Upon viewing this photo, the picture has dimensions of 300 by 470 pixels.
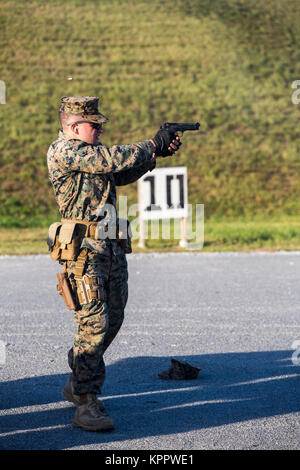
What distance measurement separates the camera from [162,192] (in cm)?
1599

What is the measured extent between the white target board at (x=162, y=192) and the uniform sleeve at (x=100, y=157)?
1019 cm

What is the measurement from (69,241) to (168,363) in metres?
2.23

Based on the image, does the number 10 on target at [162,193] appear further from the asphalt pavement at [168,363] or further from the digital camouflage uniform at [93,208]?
the digital camouflage uniform at [93,208]

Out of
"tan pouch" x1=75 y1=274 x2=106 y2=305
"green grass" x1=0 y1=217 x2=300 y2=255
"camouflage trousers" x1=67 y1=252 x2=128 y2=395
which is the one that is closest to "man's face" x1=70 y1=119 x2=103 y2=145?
"camouflage trousers" x1=67 y1=252 x2=128 y2=395

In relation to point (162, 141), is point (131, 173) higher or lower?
lower

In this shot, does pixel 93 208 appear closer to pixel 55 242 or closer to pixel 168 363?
pixel 55 242

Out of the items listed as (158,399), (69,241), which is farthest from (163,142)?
(158,399)

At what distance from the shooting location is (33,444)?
511 centimetres

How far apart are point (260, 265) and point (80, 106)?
8.38 m

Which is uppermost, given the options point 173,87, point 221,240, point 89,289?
point 173,87

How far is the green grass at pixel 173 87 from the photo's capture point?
25.2 meters

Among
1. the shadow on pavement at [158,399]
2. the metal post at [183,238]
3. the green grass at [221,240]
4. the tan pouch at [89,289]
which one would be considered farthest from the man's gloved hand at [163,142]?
the metal post at [183,238]

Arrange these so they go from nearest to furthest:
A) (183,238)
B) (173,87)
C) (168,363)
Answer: (168,363), (183,238), (173,87)
